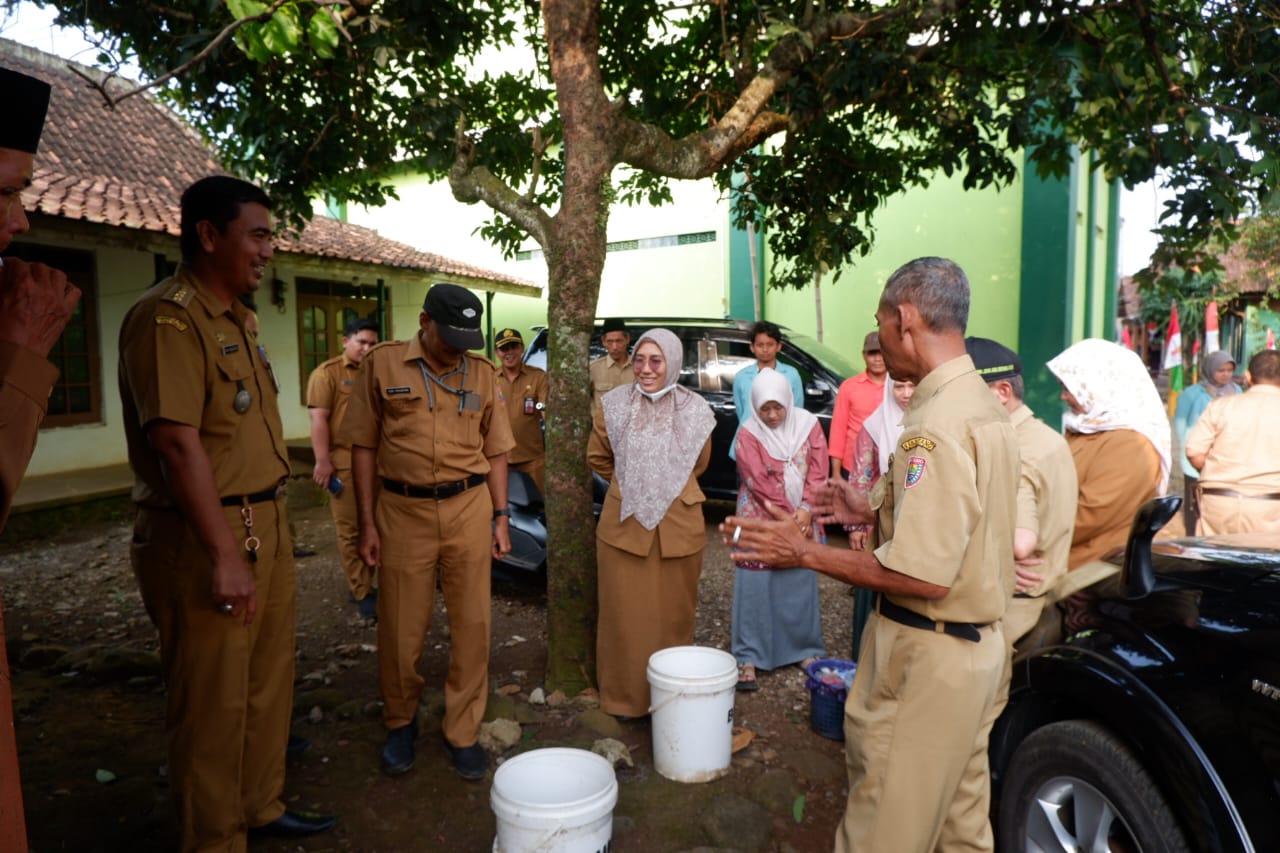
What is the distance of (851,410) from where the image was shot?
17.3 ft

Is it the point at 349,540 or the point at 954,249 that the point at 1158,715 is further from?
the point at 954,249

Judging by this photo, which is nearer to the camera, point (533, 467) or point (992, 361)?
point (992, 361)

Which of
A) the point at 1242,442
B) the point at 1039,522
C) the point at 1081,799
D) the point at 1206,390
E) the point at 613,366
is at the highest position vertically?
the point at 613,366

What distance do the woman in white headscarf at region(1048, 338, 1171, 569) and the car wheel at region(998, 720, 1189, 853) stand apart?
1.00 m

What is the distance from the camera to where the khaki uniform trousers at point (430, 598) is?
3.16 metres

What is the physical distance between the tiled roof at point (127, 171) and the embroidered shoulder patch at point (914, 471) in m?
7.71

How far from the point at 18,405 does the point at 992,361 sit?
2.64 meters

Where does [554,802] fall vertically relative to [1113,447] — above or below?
below

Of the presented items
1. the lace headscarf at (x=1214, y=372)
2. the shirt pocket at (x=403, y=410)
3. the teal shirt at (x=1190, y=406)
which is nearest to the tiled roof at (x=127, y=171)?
the shirt pocket at (x=403, y=410)

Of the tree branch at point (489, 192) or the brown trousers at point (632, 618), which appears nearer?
the brown trousers at point (632, 618)

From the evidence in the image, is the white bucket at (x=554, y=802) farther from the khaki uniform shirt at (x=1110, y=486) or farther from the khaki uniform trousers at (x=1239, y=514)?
the khaki uniform trousers at (x=1239, y=514)

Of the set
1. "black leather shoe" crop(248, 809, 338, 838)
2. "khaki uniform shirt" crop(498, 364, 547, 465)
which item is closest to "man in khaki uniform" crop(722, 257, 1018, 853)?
"black leather shoe" crop(248, 809, 338, 838)

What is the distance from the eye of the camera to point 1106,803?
197 centimetres

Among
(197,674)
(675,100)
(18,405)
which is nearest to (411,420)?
(197,674)
